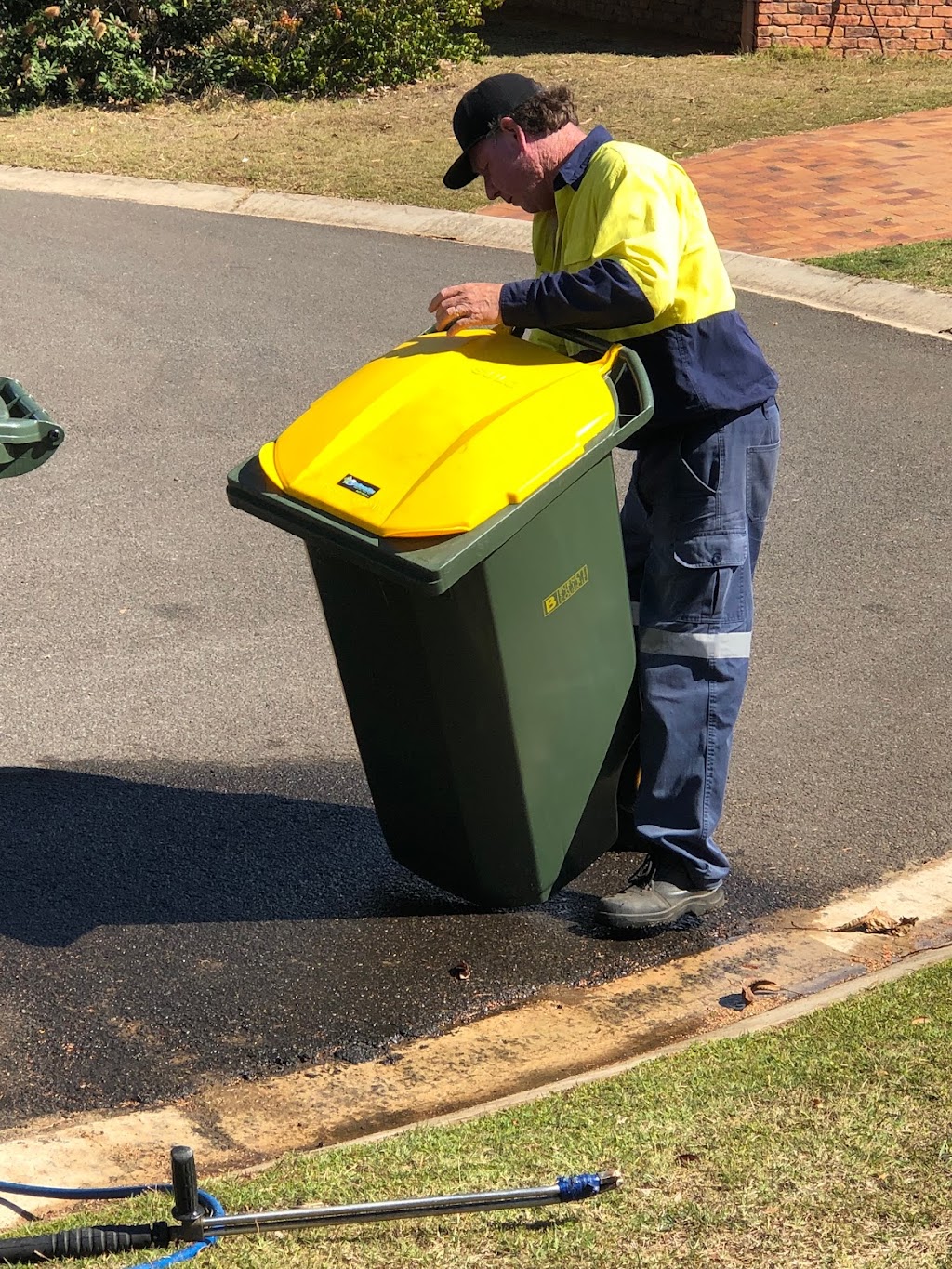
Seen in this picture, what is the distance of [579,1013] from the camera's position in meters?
3.60

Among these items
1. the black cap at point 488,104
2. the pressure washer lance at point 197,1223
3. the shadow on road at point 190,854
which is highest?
the black cap at point 488,104

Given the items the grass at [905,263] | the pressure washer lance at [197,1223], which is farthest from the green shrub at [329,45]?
the pressure washer lance at [197,1223]

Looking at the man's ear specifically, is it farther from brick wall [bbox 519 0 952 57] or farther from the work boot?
brick wall [bbox 519 0 952 57]

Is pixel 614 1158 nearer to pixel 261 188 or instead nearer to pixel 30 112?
pixel 261 188

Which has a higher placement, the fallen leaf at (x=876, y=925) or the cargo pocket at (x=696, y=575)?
the cargo pocket at (x=696, y=575)

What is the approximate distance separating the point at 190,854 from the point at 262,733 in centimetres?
74

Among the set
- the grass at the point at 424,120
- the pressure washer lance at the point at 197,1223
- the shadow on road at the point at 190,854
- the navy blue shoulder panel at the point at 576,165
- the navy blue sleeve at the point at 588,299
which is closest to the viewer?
the pressure washer lance at the point at 197,1223

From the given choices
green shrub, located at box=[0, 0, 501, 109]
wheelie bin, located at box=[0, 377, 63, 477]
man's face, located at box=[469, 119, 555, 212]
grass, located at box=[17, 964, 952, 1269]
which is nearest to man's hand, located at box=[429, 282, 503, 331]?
man's face, located at box=[469, 119, 555, 212]

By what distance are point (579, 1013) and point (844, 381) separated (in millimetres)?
5152

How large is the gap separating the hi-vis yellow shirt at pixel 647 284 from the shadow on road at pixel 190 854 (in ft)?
4.70

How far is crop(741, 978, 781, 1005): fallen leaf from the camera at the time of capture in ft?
11.9

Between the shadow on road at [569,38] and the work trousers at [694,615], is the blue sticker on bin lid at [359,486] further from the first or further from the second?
the shadow on road at [569,38]

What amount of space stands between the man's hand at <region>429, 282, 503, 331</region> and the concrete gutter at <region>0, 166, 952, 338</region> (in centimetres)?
563

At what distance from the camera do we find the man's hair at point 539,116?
3.57 meters
